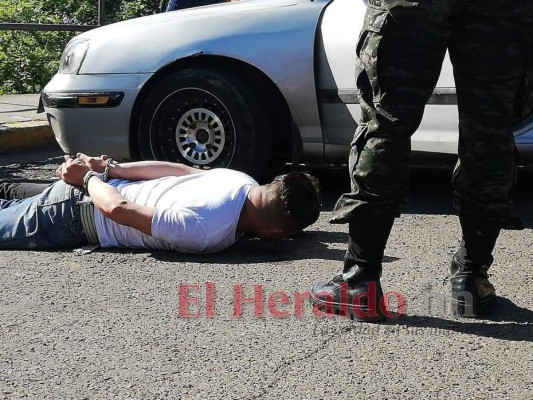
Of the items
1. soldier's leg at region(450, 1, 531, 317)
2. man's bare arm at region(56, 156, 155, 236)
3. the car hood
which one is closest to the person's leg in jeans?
man's bare arm at region(56, 156, 155, 236)

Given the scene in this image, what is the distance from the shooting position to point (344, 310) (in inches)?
147

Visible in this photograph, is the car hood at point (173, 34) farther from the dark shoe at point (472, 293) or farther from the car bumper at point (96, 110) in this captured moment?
the dark shoe at point (472, 293)

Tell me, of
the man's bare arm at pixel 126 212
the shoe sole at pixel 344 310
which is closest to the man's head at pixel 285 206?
the man's bare arm at pixel 126 212

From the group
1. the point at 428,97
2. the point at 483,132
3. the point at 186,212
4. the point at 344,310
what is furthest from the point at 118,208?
the point at 483,132

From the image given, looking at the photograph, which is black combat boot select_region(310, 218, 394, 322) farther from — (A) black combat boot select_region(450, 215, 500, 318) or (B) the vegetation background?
(B) the vegetation background

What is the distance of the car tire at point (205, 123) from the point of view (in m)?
5.79

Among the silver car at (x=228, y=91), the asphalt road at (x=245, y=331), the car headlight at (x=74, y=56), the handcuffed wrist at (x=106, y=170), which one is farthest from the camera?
the car headlight at (x=74, y=56)

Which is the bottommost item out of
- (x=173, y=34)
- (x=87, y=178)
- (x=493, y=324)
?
(x=493, y=324)

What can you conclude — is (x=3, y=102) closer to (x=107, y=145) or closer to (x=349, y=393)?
(x=107, y=145)

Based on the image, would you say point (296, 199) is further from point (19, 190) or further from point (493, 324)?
point (19, 190)

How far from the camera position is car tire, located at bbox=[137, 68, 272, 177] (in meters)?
5.79

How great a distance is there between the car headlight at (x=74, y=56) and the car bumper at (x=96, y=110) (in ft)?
0.21

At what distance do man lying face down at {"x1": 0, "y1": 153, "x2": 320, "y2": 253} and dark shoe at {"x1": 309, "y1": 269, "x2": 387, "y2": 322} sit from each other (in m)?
Result: 0.81

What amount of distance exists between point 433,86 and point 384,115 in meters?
0.20
